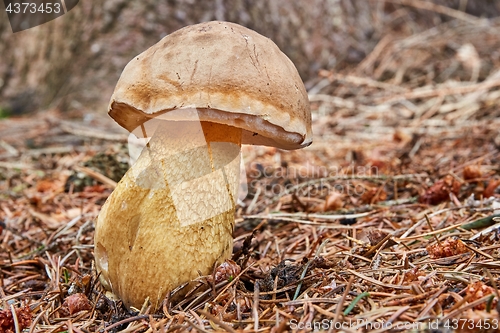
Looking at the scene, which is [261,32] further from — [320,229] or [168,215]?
[168,215]

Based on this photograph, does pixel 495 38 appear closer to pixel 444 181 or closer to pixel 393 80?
pixel 393 80

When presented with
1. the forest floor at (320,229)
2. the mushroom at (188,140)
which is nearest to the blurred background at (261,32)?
the forest floor at (320,229)

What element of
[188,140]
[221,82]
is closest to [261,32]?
→ [188,140]

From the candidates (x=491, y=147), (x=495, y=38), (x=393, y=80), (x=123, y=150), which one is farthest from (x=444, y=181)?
(x=495, y=38)

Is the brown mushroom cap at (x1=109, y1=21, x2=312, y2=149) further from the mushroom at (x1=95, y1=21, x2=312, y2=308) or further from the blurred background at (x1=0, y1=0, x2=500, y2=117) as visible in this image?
the blurred background at (x1=0, y1=0, x2=500, y2=117)

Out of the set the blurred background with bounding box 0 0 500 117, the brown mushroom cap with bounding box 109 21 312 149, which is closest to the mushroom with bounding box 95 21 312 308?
the brown mushroom cap with bounding box 109 21 312 149

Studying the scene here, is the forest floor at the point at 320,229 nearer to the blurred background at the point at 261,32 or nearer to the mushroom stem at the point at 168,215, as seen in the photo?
the mushroom stem at the point at 168,215
